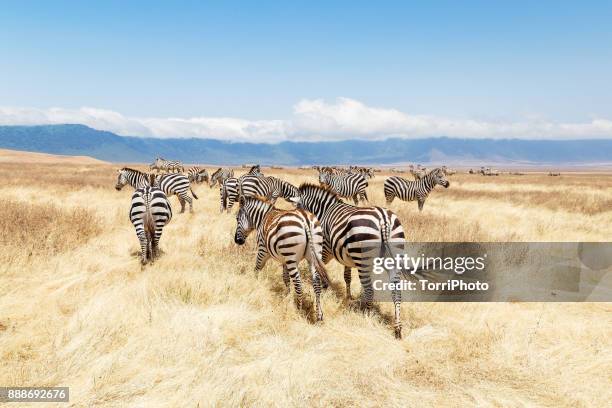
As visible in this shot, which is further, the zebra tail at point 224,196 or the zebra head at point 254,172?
the zebra head at point 254,172

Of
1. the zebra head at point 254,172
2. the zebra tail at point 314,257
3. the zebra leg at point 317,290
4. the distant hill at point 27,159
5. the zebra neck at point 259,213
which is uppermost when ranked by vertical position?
the distant hill at point 27,159

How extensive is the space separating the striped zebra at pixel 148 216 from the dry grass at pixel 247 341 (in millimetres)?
480

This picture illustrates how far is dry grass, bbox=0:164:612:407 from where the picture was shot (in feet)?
14.6

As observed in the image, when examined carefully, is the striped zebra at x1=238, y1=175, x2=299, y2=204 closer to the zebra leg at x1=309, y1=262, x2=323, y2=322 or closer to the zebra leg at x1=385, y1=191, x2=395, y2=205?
the zebra leg at x1=385, y1=191, x2=395, y2=205

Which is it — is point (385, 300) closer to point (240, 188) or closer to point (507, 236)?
point (507, 236)

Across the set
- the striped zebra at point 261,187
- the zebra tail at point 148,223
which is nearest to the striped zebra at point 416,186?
the striped zebra at point 261,187

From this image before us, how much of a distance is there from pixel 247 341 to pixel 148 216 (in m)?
4.80

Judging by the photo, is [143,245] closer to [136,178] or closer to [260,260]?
[260,260]

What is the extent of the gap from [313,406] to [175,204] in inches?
706

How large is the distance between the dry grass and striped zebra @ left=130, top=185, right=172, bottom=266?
48cm

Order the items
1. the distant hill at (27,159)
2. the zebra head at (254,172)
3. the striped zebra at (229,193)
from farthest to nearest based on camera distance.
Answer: the distant hill at (27,159)
the zebra head at (254,172)
the striped zebra at (229,193)

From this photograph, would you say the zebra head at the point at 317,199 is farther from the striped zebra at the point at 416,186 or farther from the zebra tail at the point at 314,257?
the striped zebra at the point at 416,186

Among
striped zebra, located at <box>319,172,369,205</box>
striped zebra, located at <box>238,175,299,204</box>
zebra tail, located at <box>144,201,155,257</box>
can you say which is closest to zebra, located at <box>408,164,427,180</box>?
striped zebra, located at <box>319,172,369,205</box>

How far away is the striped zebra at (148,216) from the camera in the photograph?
894 cm
